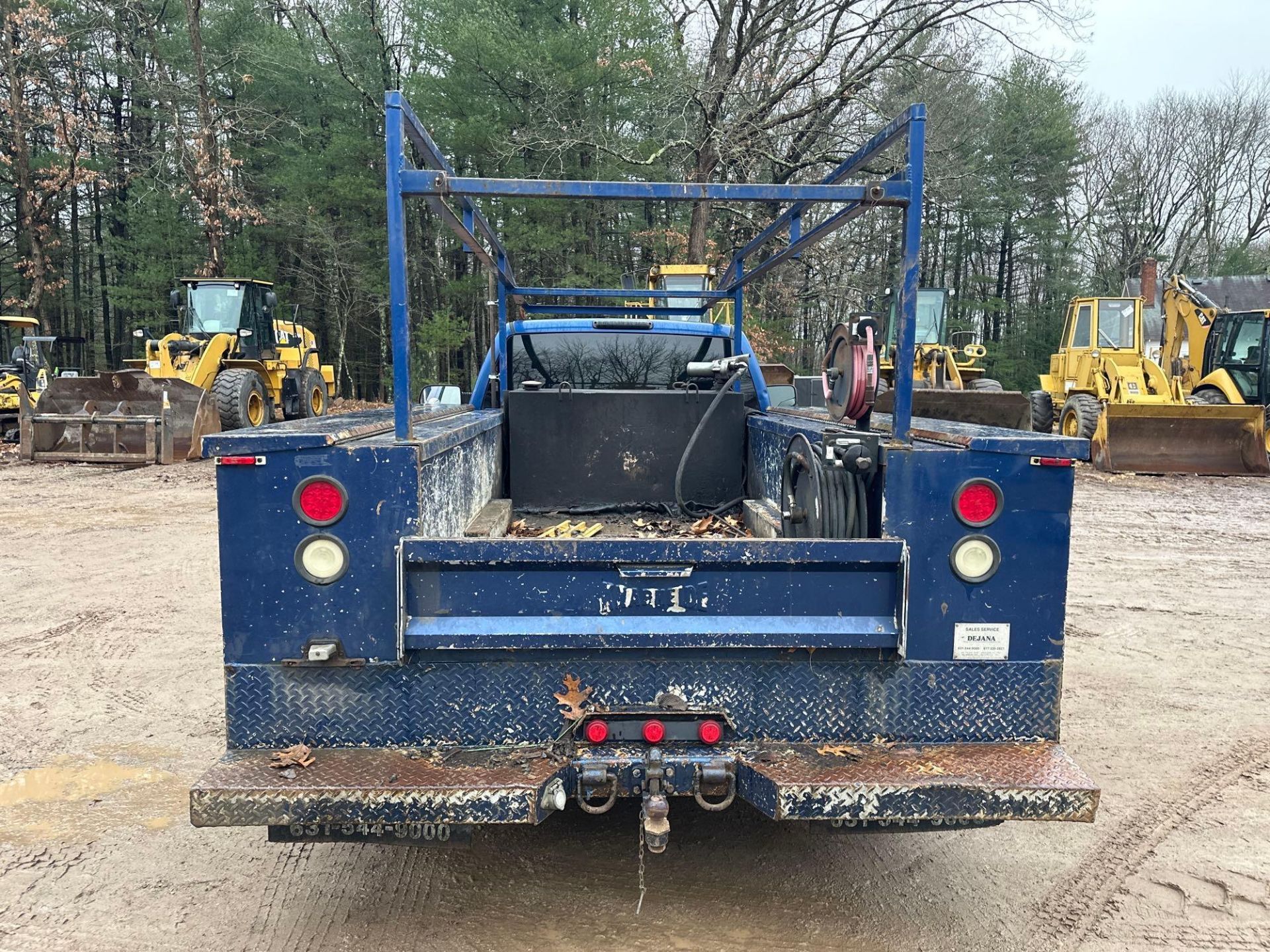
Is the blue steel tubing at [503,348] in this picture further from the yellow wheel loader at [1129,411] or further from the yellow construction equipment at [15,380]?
the yellow construction equipment at [15,380]

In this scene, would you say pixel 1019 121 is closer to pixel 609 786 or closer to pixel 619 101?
pixel 619 101

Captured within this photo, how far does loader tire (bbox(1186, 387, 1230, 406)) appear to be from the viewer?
14891mm

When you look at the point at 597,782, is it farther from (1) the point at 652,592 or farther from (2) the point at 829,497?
(2) the point at 829,497

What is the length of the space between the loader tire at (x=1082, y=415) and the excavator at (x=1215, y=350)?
145 cm

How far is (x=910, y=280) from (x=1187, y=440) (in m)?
13.0

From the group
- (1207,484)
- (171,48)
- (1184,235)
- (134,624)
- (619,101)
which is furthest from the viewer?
(1184,235)

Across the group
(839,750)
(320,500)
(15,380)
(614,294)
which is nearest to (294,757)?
(320,500)

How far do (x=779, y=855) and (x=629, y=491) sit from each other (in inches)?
83.7

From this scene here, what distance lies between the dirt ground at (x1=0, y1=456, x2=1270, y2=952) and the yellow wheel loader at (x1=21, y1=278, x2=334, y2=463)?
962 centimetres

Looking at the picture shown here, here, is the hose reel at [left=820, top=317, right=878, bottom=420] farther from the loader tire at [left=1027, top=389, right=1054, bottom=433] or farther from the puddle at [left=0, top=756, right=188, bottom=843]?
the loader tire at [left=1027, top=389, right=1054, bottom=433]

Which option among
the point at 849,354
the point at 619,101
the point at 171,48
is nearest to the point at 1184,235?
the point at 619,101

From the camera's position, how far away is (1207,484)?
41.1 ft

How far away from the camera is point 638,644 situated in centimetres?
251

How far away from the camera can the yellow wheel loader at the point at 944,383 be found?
1146 centimetres
